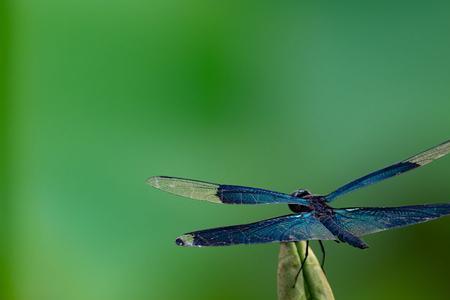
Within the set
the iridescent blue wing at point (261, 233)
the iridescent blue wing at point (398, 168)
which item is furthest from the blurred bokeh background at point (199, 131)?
the iridescent blue wing at point (261, 233)

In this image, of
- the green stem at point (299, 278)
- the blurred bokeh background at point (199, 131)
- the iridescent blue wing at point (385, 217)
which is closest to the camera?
the green stem at point (299, 278)

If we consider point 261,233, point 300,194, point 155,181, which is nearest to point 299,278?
point 261,233

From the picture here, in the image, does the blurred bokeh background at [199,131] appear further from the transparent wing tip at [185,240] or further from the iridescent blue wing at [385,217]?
the transparent wing tip at [185,240]

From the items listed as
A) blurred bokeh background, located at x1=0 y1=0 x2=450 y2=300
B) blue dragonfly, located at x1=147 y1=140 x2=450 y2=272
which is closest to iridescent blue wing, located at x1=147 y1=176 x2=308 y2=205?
blue dragonfly, located at x1=147 y1=140 x2=450 y2=272

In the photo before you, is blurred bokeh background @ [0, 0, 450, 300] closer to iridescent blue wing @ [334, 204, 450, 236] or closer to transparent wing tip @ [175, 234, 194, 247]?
iridescent blue wing @ [334, 204, 450, 236]

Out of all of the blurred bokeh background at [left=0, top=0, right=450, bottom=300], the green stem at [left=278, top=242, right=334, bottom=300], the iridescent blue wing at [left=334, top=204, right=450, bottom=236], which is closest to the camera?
the green stem at [left=278, top=242, right=334, bottom=300]

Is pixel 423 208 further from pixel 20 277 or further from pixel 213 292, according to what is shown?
pixel 20 277

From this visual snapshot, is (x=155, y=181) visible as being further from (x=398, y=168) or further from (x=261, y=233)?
(x=398, y=168)
